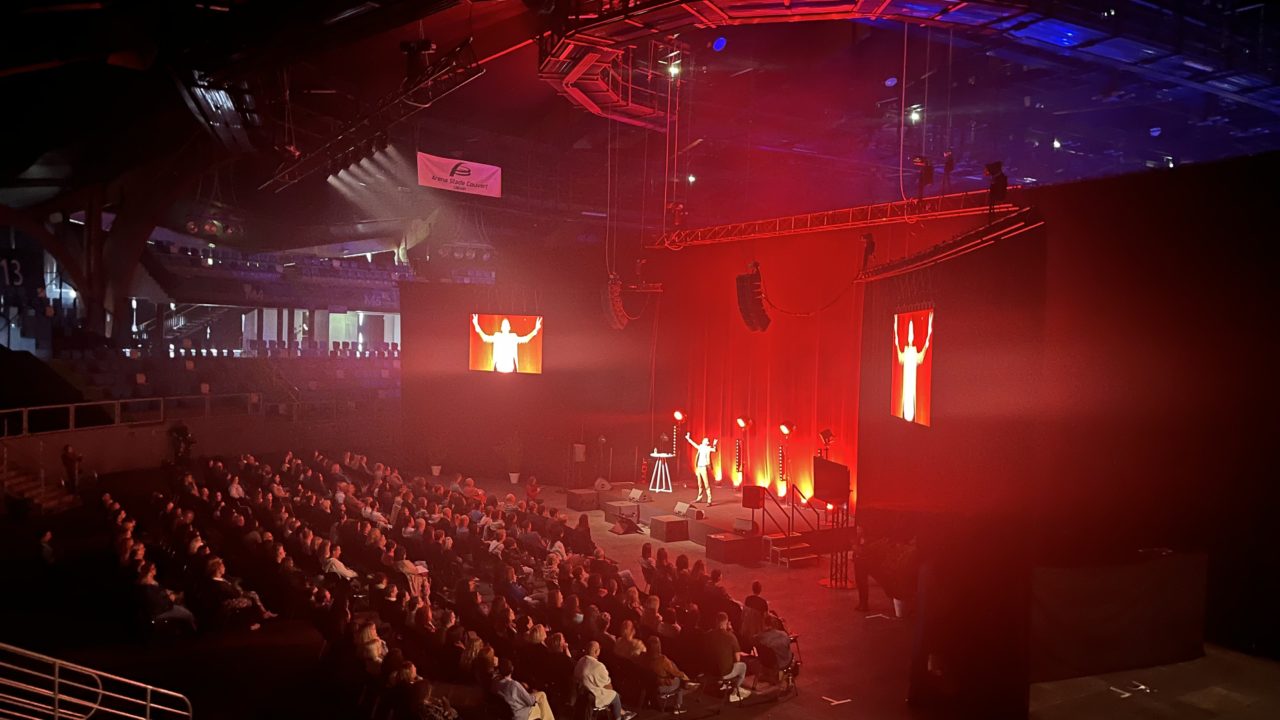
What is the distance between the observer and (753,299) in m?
14.9

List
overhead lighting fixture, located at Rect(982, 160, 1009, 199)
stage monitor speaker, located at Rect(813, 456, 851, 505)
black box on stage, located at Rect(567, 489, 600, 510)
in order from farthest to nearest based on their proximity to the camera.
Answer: black box on stage, located at Rect(567, 489, 600, 510)
stage monitor speaker, located at Rect(813, 456, 851, 505)
overhead lighting fixture, located at Rect(982, 160, 1009, 199)

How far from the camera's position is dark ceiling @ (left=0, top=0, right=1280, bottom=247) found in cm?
1019

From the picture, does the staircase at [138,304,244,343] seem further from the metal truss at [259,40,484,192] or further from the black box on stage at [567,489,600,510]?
the black box on stage at [567,489,600,510]

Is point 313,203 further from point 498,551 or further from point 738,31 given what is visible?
point 498,551

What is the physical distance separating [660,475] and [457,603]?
1078 centimetres

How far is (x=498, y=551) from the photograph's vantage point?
10898mm

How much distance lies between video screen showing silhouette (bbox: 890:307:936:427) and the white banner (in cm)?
1184

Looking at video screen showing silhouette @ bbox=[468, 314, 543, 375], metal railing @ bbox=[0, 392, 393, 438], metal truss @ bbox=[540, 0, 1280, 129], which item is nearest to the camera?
metal truss @ bbox=[540, 0, 1280, 129]

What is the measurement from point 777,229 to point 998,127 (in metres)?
4.66

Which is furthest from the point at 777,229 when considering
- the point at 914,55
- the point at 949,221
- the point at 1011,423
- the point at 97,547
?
the point at 97,547

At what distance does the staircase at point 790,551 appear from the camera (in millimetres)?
13352

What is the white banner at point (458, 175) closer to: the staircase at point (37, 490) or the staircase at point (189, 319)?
the staircase at point (37, 490)

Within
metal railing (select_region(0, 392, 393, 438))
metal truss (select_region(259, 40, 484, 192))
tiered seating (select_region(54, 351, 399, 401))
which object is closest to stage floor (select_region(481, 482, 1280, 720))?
metal truss (select_region(259, 40, 484, 192))

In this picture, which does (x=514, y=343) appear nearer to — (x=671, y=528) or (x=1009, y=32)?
(x=671, y=528)
